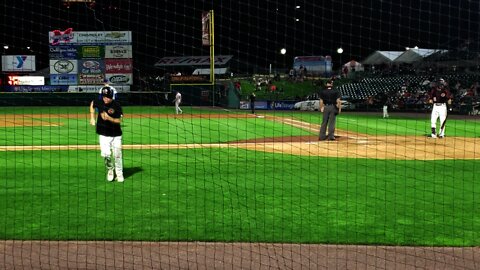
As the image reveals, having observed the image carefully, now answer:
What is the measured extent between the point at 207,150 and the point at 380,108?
25272 mm

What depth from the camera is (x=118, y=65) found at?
128ft

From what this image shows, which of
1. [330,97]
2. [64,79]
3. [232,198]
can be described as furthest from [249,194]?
[64,79]

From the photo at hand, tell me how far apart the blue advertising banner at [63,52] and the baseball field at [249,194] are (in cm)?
2655

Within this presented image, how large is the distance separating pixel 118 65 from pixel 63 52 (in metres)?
3.99

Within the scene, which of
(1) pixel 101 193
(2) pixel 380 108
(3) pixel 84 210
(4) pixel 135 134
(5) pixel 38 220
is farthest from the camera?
(2) pixel 380 108

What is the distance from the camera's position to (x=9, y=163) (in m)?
10.5

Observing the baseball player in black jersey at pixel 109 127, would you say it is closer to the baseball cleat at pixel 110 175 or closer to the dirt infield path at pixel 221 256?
the baseball cleat at pixel 110 175

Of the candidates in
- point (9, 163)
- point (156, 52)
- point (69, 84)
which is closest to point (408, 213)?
point (9, 163)

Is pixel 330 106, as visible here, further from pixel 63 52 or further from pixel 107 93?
pixel 63 52

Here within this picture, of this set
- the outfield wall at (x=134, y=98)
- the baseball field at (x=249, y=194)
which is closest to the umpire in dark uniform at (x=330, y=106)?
the baseball field at (x=249, y=194)

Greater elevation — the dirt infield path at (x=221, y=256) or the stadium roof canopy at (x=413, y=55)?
the stadium roof canopy at (x=413, y=55)

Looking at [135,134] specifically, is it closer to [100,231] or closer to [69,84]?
[100,231]

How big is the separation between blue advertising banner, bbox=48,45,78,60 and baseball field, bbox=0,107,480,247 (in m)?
26.6

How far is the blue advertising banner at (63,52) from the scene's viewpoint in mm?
38125
